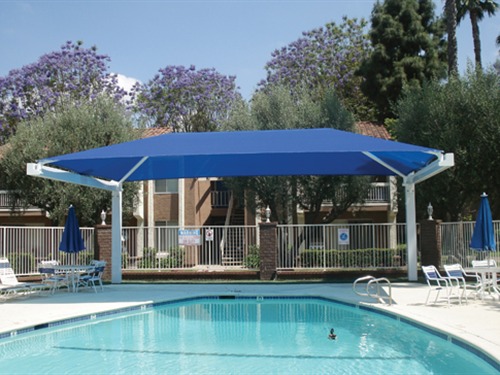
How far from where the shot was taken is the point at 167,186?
102 ft

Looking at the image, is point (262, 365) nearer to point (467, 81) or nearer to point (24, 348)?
point (24, 348)

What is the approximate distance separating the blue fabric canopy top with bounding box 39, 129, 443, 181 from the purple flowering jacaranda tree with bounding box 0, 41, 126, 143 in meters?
19.9

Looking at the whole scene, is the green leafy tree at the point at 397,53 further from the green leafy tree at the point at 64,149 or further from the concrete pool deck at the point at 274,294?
the concrete pool deck at the point at 274,294

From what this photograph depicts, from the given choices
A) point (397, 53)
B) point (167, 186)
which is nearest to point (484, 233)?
point (167, 186)

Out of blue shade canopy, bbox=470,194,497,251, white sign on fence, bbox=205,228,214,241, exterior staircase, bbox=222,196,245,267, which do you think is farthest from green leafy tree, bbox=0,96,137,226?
blue shade canopy, bbox=470,194,497,251

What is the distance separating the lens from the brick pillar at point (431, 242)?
61.5 feet

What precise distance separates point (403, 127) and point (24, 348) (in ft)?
55.7

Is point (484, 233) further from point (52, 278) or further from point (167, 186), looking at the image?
point (167, 186)

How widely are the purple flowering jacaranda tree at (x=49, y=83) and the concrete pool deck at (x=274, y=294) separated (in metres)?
21.8

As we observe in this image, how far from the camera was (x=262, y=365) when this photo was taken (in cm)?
813

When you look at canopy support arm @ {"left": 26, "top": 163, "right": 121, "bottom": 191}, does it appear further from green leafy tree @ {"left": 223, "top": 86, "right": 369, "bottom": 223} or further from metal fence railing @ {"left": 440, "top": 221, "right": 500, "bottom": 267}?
metal fence railing @ {"left": 440, "top": 221, "right": 500, "bottom": 267}

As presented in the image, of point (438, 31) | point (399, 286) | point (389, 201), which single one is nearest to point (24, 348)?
point (399, 286)

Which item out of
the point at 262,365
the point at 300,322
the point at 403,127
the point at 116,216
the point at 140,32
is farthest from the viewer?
the point at 140,32

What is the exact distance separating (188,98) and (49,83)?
8951 mm
